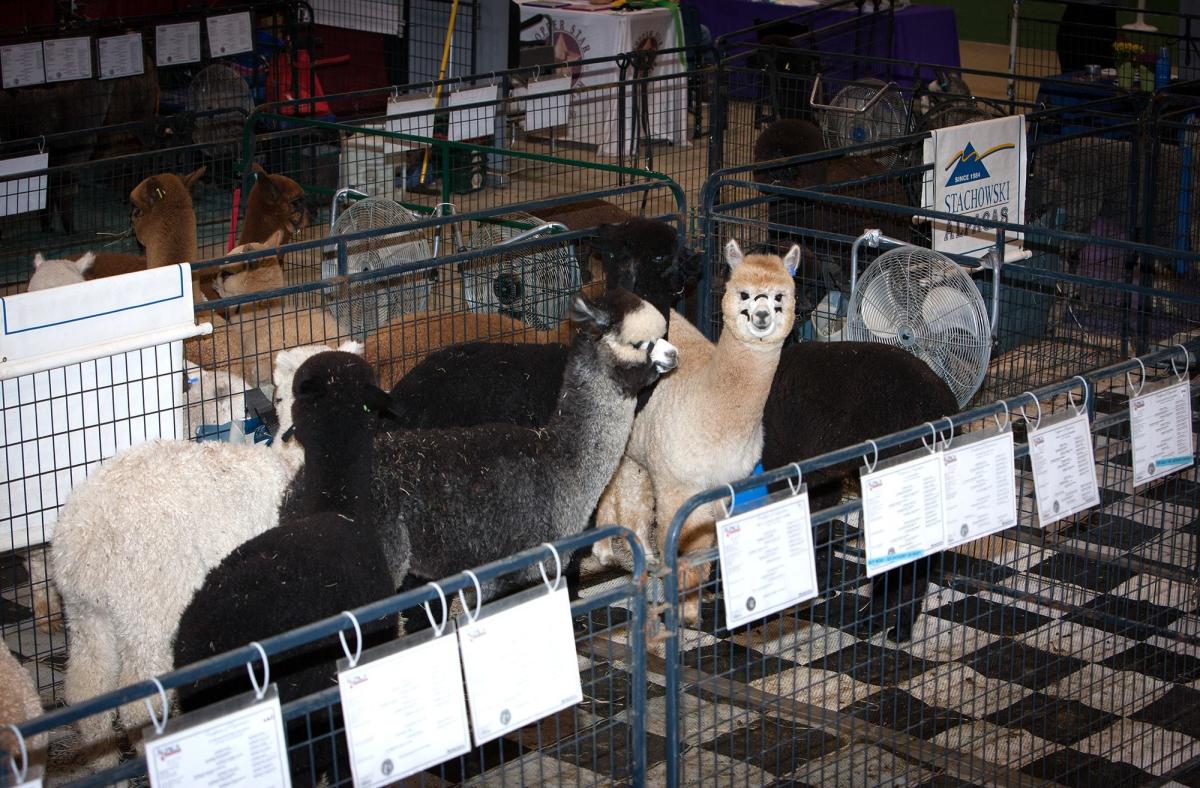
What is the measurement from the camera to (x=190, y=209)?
6254 mm

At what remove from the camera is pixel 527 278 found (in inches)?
237

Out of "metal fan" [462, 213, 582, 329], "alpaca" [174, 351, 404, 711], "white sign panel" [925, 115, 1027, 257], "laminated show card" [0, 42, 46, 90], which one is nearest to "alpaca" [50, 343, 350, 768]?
"alpaca" [174, 351, 404, 711]

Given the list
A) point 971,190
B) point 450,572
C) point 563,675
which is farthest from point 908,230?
point 563,675

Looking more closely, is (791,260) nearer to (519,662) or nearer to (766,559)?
(766,559)

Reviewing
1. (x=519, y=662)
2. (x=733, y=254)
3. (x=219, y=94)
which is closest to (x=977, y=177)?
(x=733, y=254)

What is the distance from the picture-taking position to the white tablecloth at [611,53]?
10.8 meters

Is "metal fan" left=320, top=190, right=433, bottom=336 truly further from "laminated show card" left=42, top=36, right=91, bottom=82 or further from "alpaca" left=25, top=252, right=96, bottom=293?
"laminated show card" left=42, top=36, right=91, bottom=82

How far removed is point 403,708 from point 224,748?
0.29 metres

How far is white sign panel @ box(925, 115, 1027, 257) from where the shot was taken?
18.0 feet

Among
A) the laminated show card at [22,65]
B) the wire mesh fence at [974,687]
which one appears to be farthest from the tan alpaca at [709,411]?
the laminated show card at [22,65]

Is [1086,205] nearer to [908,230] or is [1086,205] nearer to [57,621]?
[908,230]

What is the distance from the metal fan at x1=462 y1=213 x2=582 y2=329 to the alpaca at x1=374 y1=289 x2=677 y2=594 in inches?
47.5

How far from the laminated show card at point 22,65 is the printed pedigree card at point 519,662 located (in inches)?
294

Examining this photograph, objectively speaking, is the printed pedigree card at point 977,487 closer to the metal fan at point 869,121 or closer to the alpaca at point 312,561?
the alpaca at point 312,561
